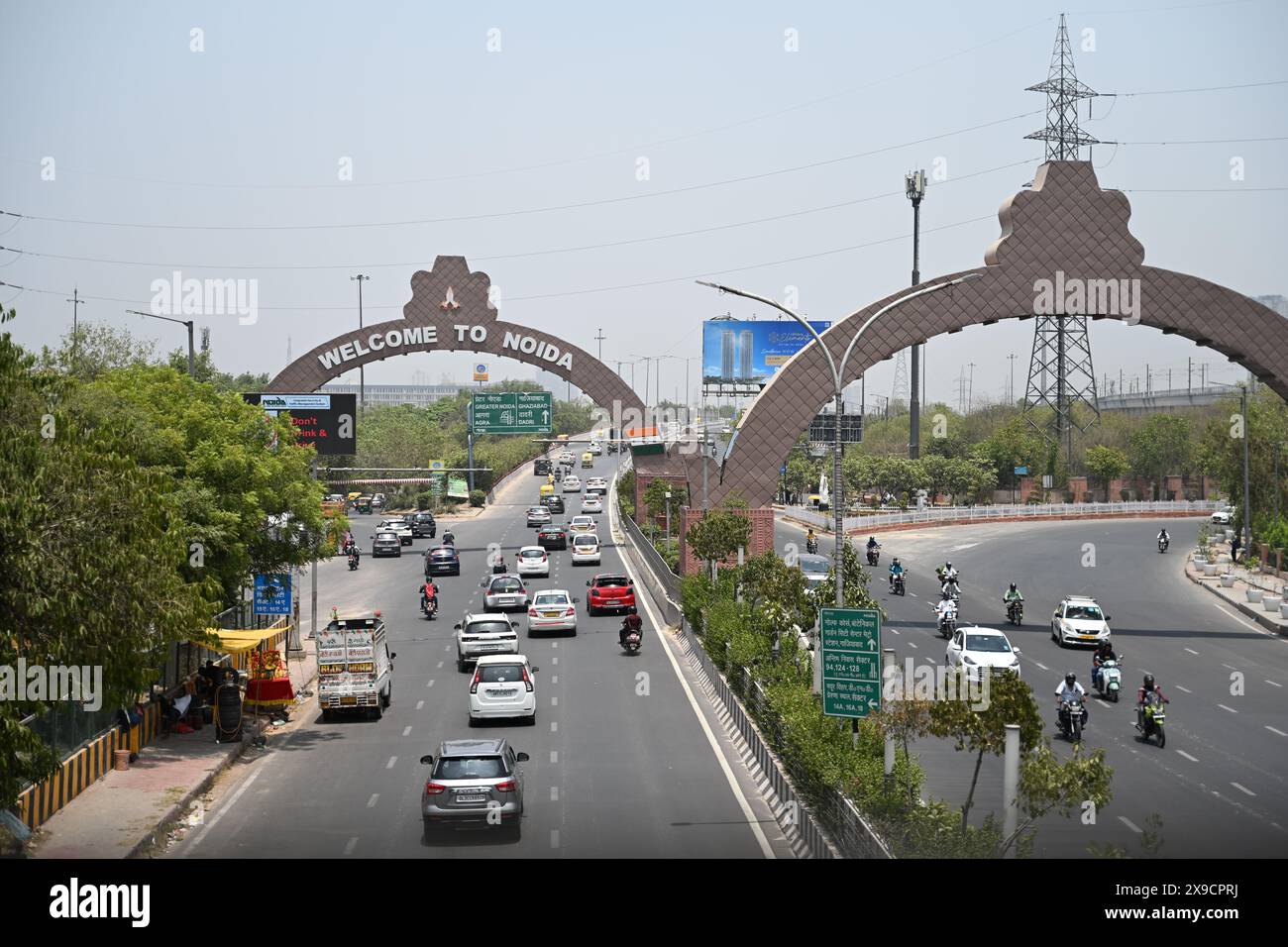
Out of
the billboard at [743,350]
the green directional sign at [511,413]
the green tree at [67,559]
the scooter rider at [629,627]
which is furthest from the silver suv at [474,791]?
the billboard at [743,350]

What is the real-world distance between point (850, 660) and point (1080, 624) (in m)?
23.2

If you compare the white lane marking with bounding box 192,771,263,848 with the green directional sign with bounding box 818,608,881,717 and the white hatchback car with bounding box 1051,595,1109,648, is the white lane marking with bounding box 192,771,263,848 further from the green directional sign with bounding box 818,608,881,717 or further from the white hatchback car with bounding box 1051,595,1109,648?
the white hatchback car with bounding box 1051,595,1109,648

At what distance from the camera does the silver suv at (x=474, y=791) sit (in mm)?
19438

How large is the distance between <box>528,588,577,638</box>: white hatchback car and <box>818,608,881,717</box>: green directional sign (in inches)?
904

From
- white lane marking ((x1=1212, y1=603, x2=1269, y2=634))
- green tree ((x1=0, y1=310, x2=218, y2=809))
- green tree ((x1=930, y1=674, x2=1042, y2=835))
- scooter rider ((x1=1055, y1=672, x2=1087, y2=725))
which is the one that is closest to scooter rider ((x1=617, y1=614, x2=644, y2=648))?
scooter rider ((x1=1055, y1=672, x2=1087, y2=725))

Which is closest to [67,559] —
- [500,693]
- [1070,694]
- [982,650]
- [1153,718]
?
[500,693]

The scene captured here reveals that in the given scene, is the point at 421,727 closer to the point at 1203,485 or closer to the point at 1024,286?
the point at 1024,286

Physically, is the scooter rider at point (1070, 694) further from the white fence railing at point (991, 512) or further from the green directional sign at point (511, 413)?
the white fence railing at point (991, 512)

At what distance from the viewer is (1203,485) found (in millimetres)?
125125

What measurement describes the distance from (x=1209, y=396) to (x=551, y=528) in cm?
12358

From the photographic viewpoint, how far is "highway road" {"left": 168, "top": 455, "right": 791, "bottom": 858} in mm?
19562

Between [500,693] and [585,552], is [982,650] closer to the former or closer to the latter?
[500,693]

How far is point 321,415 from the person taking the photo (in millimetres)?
60750

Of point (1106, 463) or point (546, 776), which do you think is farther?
point (1106, 463)
